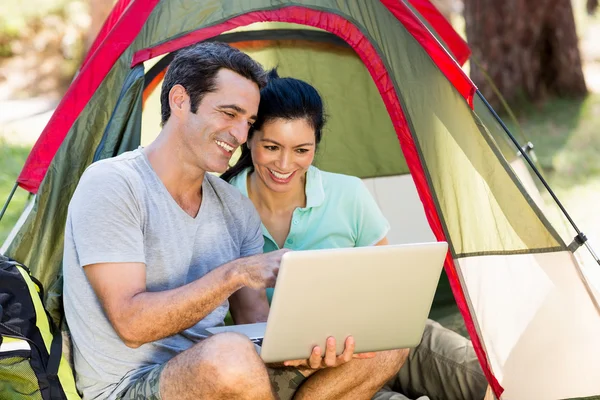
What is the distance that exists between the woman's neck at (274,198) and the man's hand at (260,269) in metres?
0.79

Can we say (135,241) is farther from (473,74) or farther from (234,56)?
(473,74)

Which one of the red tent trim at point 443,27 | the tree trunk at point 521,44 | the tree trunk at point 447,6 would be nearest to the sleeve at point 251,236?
the red tent trim at point 443,27

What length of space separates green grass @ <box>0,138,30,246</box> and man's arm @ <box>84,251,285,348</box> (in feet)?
10.5

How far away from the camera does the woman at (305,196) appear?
8.78 ft

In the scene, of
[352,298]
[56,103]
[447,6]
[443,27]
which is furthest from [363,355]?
[447,6]

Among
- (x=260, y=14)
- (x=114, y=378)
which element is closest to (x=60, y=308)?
(x=114, y=378)

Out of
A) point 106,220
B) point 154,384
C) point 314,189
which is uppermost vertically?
point 314,189

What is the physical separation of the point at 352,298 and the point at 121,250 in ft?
1.81

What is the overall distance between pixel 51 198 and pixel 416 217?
1722 mm

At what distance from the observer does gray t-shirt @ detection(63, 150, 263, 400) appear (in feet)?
6.84

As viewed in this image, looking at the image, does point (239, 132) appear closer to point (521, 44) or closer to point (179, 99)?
point (179, 99)

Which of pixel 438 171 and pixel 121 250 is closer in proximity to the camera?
pixel 121 250

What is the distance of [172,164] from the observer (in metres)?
2.30

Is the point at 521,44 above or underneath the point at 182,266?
above
